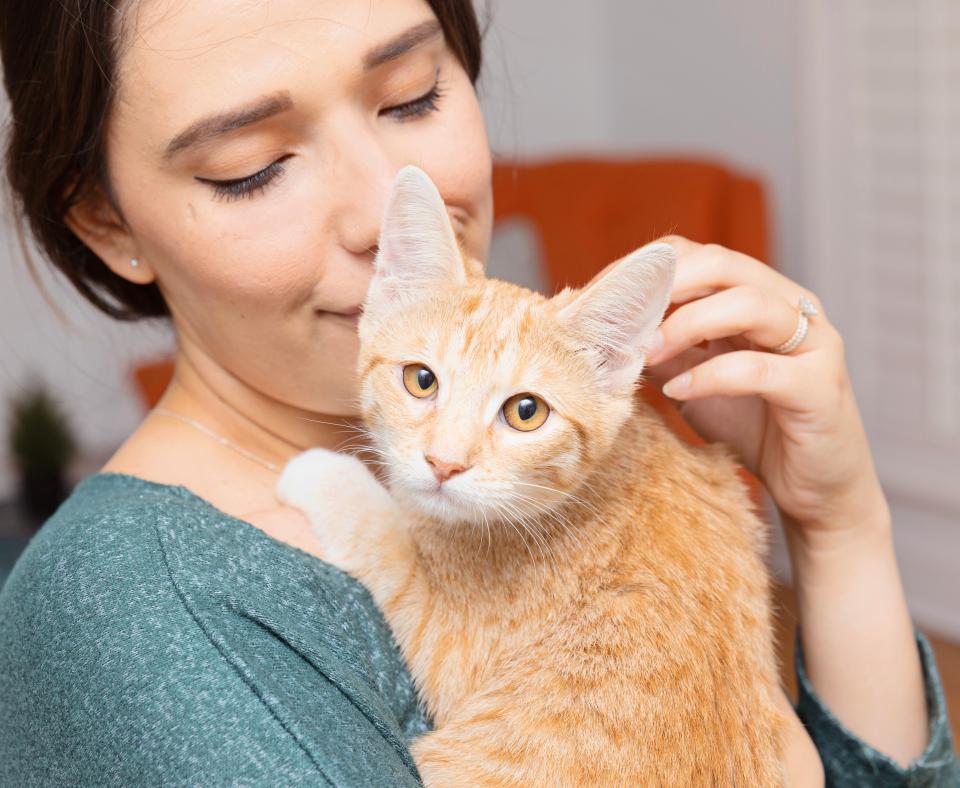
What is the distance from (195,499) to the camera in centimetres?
127

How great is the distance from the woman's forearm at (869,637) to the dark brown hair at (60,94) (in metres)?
0.87

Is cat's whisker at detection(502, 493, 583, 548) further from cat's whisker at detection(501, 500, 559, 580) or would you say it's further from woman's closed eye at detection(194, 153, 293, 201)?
woman's closed eye at detection(194, 153, 293, 201)

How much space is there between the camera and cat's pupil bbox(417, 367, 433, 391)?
1.35m

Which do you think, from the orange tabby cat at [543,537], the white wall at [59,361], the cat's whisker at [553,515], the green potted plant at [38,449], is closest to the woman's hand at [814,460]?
the orange tabby cat at [543,537]

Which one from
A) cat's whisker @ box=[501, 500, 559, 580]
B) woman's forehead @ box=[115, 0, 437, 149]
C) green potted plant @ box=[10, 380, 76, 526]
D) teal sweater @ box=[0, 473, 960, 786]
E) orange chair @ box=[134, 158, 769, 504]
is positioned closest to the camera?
teal sweater @ box=[0, 473, 960, 786]

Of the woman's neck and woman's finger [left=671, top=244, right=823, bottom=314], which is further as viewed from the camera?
the woman's neck

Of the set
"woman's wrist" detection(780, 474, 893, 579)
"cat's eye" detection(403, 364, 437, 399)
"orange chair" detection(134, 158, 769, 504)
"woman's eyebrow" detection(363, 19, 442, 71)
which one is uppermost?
"woman's eyebrow" detection(363, 19, 442, 71)

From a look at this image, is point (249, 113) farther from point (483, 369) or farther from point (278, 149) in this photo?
point (483, 369)

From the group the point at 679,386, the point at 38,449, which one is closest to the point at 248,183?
the point at 679,386

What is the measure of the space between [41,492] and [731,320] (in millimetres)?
3498

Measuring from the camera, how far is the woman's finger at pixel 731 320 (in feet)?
4.24

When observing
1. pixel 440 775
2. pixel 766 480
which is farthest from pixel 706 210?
pixel 440 775

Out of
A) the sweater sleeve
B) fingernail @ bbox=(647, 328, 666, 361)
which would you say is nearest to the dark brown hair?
fingernail @ bbox=(647, 328, 666, 361)

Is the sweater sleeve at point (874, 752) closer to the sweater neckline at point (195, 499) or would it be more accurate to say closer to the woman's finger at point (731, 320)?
the woman's finger at point (731, 320)
